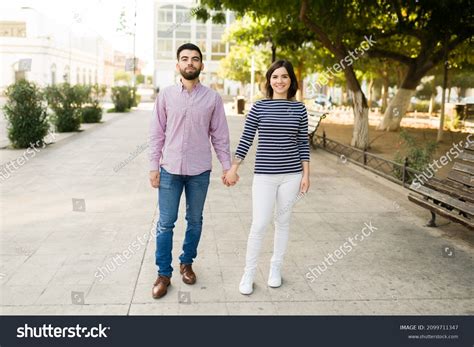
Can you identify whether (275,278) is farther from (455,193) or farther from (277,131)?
(455,193)

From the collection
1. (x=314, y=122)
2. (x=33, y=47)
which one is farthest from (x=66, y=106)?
(x=33, y=47)

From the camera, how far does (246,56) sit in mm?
35625

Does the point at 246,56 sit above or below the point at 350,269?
above

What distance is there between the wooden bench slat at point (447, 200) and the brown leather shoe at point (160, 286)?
307cm

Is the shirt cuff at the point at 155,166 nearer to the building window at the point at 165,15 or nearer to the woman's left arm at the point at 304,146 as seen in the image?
the woman's left arm at the point at 304,146

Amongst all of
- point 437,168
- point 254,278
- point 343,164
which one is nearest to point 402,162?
point 437,168

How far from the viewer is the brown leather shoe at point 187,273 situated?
169 inches

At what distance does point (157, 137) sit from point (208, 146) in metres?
0.41

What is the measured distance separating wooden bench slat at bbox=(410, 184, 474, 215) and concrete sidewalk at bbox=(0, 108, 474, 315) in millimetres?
468

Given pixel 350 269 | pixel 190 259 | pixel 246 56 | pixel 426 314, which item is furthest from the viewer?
pixel 246 56

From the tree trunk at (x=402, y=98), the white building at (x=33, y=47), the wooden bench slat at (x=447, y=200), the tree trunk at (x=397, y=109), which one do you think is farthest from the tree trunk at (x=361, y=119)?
the white building at (x=33, y=47)

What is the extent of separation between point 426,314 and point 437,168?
22.7 ft
